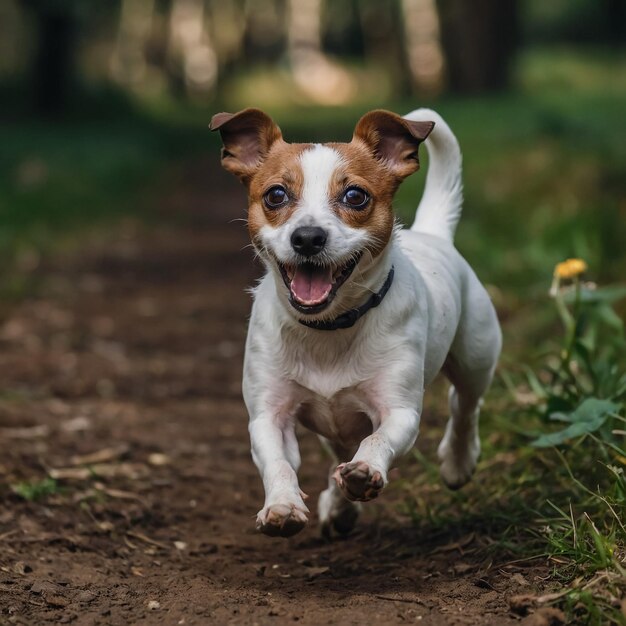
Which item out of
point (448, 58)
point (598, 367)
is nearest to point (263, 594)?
point (598, 367)

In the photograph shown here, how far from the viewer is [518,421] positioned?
536 centimetres

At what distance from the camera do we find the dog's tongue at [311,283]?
12.5 feet

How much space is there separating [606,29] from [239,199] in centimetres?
2812

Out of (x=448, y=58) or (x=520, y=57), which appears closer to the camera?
(x=448, y=58)

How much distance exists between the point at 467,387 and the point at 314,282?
1.19 meters

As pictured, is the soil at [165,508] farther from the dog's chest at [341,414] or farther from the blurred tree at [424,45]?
the blurred tree at [424,45]

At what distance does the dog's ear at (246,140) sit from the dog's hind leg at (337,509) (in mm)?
1162

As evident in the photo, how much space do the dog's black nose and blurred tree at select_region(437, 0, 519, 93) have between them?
19.2m

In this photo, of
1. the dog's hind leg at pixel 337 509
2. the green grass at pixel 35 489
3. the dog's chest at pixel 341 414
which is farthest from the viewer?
the green grass at pixel 35 489

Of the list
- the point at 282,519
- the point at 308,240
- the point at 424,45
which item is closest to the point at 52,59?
the point at 424,45

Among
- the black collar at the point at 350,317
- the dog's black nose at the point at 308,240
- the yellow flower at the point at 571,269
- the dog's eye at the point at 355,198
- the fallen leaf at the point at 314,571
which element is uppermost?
the dog's eye at the point at 355,198

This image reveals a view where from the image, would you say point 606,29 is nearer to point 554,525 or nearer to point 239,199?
point 239,199

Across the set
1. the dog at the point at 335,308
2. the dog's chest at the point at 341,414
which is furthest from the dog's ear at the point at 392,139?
the dog's chest at the point at 341,414

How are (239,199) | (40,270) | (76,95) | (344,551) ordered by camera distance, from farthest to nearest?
(76,95), (239,199), (40,270), (344,551)
